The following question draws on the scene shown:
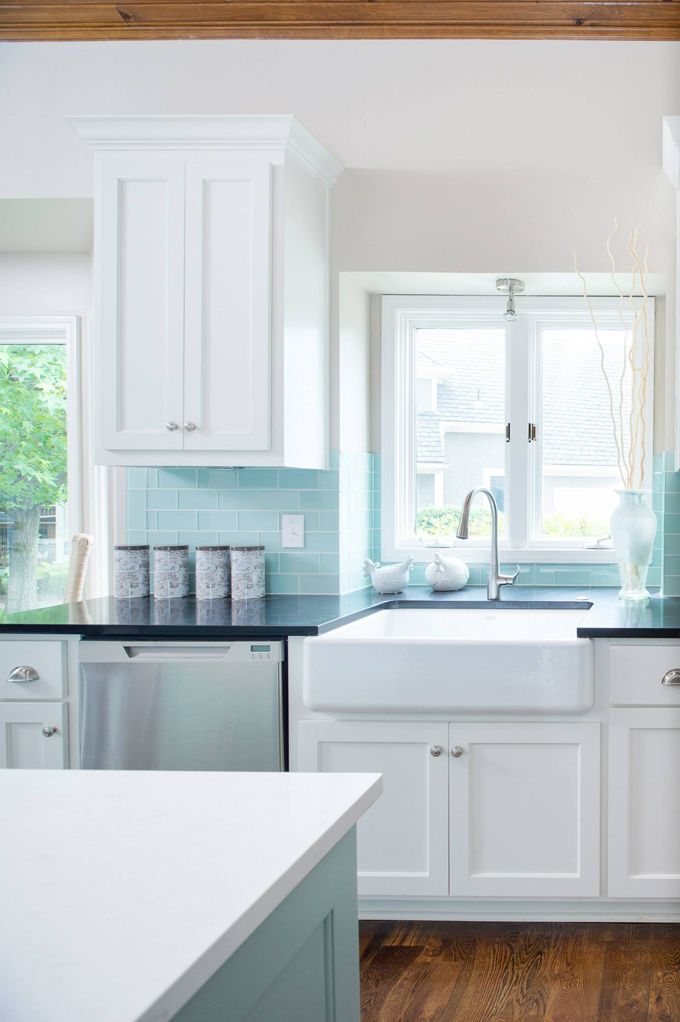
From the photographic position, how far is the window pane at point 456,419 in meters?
3.45

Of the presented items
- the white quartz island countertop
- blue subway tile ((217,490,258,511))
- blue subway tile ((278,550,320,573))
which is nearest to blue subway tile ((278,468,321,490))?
blue subway tile ((217,490,258,511))

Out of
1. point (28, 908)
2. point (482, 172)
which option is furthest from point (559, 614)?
point (28, 908)

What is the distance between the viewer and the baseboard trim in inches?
99.8

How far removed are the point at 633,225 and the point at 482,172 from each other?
53 centimetres

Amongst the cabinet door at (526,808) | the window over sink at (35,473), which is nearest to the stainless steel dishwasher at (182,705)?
the cabinet door at (526,808)

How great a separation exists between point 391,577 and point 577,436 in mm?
927

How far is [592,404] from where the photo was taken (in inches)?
Answer: 134

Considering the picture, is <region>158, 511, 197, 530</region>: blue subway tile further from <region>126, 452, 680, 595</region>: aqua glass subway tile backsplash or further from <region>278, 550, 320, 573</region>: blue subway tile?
<region>278, 550, 320, 573</region>: blue subway tile

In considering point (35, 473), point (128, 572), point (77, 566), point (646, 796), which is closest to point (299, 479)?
point (128, 572)

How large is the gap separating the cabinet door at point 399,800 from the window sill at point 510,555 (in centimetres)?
96

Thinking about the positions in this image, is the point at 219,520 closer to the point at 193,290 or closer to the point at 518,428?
the point at 193,290

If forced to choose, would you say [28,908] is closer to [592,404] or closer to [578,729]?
[578,729]

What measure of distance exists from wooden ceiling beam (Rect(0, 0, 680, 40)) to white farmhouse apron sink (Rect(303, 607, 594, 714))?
1.98 m

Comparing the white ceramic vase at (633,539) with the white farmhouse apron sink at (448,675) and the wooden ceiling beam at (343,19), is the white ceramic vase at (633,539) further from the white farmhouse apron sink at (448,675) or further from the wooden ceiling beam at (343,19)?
the wooden ceiling beam at (343,19)
